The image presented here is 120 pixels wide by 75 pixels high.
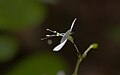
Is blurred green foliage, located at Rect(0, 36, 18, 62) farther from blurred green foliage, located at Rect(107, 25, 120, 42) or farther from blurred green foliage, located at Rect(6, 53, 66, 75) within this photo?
blurred green foliage, located at Rect(107, 25, 120, 42)

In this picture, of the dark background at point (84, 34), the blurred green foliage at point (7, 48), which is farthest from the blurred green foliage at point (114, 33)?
the blurred green foliage at point (7, 48)

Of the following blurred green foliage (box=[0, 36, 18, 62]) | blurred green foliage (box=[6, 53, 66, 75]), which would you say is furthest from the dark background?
blurred green foliage (box=[6, 53, 66, 75])

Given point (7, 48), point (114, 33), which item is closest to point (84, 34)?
point (114, 33)

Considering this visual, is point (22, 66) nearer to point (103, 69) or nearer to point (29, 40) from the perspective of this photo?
point (29, 40)

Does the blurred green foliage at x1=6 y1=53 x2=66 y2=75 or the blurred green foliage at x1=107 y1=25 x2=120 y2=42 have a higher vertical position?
the blurred green foliage at x1=6 y1=53 x2=66 y2=75

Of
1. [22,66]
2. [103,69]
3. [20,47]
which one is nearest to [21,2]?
[22,66]

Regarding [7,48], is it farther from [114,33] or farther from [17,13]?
[114,33]
